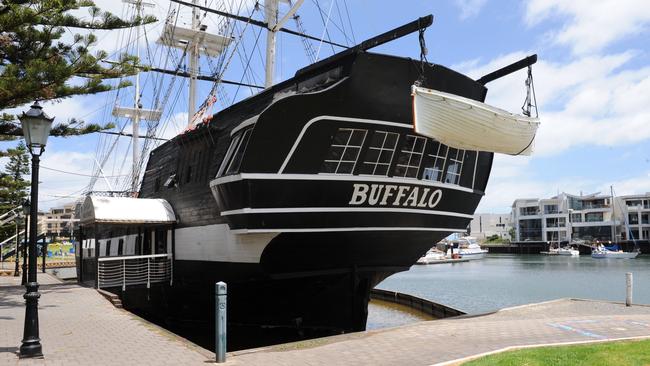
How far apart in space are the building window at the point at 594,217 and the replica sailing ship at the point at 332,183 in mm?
91933

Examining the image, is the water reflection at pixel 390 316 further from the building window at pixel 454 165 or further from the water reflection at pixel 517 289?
the building window at pixel 454 165

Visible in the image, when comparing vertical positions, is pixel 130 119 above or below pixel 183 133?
above

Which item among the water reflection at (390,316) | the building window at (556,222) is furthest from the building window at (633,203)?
the water reflection at (390,316)

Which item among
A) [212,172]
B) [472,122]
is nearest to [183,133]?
[212,172]

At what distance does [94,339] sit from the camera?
8.56 metres

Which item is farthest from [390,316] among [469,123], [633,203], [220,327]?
[633,203]

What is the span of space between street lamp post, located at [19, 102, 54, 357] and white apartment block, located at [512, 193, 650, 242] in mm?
98207

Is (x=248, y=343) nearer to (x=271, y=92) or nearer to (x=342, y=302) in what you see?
(x=342, y=302)

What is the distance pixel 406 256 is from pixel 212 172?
5.41 metres

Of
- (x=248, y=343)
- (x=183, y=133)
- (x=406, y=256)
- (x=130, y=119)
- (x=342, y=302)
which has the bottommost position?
(x=248, y=343)

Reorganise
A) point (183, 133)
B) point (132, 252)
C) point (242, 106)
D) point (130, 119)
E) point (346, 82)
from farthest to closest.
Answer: point (130, 119), point (132, 252), point (183, 133), point (242, 106), point (346, 82)

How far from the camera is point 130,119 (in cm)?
4456

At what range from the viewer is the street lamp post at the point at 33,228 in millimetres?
7262

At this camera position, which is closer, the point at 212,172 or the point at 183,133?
the point at 212,172
